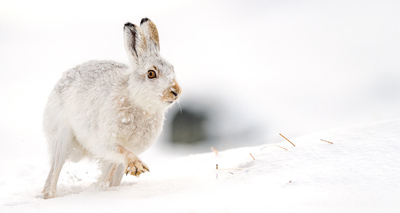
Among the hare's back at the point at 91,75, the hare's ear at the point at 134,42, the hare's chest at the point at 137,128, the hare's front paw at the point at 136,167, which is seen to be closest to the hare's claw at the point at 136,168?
the hare's front paw at the point at 136,167

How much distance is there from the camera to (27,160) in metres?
5.60

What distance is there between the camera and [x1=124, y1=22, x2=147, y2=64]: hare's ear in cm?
410

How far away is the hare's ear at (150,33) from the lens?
4223 mm

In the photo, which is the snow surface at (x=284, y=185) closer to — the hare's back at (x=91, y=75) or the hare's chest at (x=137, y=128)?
the hare's chest at (x=137, y=128)

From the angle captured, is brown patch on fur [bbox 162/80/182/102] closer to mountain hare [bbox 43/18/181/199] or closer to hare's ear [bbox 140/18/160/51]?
mountain hare [bbox 43/18/181/199]

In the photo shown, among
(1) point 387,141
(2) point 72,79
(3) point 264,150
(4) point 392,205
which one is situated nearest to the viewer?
(4) point 392,205

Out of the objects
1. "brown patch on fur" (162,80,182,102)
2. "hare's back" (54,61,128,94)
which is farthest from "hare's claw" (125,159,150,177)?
"hare's back" (54,61,128,94)

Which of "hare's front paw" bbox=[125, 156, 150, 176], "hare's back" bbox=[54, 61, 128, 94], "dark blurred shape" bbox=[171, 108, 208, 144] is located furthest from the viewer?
"dark blurred shape" bbox=[171, 108, 208, 144]

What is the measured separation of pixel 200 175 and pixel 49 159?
1816 mm

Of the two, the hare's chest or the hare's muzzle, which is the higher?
the hare's muzzle

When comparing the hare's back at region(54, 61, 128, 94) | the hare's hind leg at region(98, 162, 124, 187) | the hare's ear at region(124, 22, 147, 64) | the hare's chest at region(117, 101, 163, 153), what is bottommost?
the hare's hind leg at region(98, 162, 124, 187)

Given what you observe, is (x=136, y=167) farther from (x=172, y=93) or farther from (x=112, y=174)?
(x=112, y=174)

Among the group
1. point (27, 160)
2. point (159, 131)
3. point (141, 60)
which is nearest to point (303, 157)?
point (159, 131)

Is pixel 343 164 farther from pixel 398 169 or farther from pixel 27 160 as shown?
pixel 27 160
